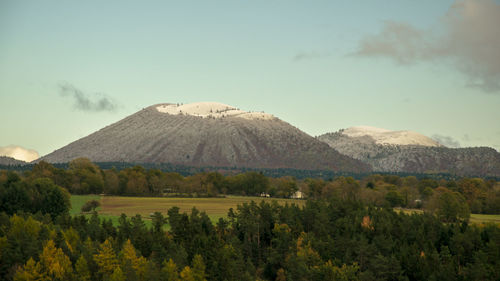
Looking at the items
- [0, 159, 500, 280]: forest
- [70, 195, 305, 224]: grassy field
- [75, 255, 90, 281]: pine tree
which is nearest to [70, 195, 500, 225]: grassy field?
[70, 195, 305, 224]: grassy field

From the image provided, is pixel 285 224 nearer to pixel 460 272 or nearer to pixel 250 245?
pixel 250 245

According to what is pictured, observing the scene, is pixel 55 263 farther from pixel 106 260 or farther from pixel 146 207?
pixel 146 207

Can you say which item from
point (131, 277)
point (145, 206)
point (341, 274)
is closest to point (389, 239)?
point (341, 274)

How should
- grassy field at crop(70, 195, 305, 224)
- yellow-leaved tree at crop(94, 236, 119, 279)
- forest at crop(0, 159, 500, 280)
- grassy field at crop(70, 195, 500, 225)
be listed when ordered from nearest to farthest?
yellow-leaved tree at crop(94, 236, 119, 279), forest at crop(0, 159, 500, 280), grassy field at crop(70, 195, 500, 225), grassy field at crop(70, 195, 305, 224)

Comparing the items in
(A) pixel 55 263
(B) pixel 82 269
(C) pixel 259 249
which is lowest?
(C) pixel 259 249

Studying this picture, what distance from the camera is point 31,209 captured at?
156m

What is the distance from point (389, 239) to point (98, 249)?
2226 inches

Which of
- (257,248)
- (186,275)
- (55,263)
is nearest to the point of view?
(186,275)

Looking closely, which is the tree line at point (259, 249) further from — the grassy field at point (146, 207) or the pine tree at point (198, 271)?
the grassy field at point (146, 207)

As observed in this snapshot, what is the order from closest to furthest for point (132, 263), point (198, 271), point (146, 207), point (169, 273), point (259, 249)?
point (169, 273) → point (132, 263) → point (198, 271) → point (259, 249) → point (146, 207)

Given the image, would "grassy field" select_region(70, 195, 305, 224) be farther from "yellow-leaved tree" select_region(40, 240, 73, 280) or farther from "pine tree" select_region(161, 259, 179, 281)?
"pine tree" select_region(161, 259, 179, 281)

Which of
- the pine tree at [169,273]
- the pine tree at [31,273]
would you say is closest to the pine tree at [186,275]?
the pine tree at [169,273]

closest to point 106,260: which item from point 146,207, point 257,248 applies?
point 257,248

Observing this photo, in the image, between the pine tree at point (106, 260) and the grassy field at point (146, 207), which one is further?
the grassy field at point (146, 207)
